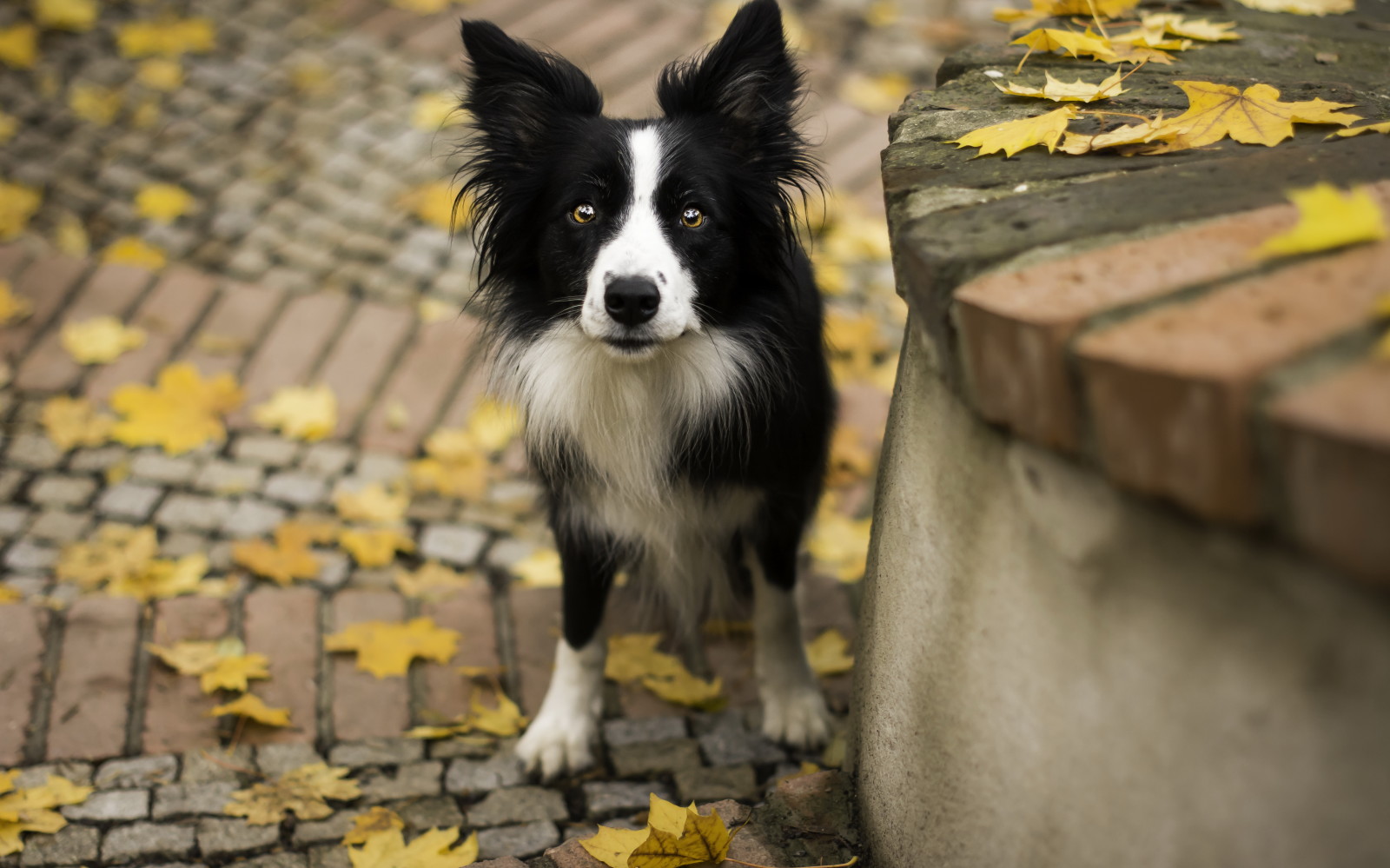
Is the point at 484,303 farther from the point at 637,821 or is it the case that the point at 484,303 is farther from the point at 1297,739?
the point at 1297,739

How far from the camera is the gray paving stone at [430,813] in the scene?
2041 mm

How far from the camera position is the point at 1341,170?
1.30 metres

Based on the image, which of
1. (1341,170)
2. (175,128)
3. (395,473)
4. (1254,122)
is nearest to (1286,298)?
(1341,170)

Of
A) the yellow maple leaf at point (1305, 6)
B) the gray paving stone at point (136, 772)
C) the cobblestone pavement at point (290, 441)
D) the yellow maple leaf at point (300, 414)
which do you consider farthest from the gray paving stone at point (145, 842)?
the yellow maple leaf at point (1305, 6)

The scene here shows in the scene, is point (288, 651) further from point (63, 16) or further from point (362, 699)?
point (63, 16)

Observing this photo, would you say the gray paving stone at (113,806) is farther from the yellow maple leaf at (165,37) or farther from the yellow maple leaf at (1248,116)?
the yellow maple leaf at (165,37)

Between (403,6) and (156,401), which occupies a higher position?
(403,6)

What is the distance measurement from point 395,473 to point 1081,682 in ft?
7.82

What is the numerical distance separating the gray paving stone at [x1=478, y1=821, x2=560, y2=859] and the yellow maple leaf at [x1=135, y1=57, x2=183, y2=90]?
358 centimetres

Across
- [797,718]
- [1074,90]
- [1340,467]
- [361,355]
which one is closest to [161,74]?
[361,355]

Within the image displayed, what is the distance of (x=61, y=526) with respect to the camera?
8.96 feet

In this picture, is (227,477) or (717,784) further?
(227,477)

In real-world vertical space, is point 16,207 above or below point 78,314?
above

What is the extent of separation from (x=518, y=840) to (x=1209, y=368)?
163 centimetres
